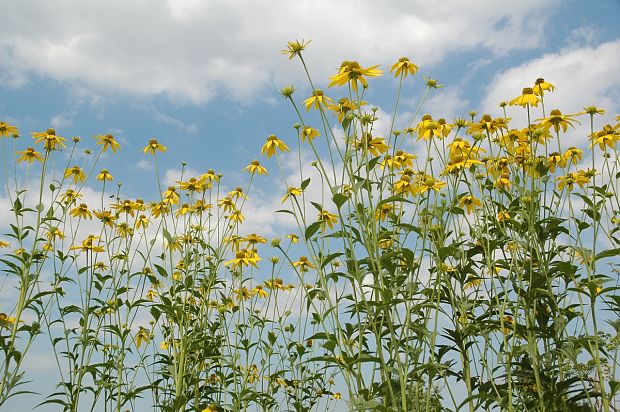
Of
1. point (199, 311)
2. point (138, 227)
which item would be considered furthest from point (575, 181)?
point (138, 227)

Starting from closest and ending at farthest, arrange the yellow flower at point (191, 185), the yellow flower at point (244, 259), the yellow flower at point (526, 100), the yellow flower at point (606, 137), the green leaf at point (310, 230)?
the green leaf at point (310, 230) < the yellow flower at point (526, 100) < the yellow flower at point (606, 137) < the yellow flower at point (244, 259) < the yellow flower at point (191, 185)

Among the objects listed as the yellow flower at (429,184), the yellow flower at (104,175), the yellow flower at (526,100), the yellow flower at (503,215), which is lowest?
the yellow flower at (503,215)

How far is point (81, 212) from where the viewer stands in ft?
16.9

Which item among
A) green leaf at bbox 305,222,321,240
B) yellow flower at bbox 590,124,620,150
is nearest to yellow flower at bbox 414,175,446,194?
green leaf at bbox 305,222,321,240

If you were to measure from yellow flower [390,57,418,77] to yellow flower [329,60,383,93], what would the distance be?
71 cm

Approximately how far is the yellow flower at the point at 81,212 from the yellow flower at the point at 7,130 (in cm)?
83

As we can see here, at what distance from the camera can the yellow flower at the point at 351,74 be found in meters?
2.79

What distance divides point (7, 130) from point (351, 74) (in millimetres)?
3540

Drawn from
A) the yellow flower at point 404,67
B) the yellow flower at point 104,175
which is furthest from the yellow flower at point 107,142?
the yellow flower at point 404,67

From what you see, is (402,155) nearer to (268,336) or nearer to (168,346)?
(268,336)

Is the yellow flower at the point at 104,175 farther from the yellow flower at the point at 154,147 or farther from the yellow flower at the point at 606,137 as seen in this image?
the yellow flower at the point at 606,137

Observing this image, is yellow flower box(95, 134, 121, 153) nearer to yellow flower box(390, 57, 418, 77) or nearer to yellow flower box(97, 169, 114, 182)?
yellow flower box(97, 169, 114, 182)

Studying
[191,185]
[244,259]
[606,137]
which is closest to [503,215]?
[606,137]

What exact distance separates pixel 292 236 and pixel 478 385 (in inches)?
97.1
